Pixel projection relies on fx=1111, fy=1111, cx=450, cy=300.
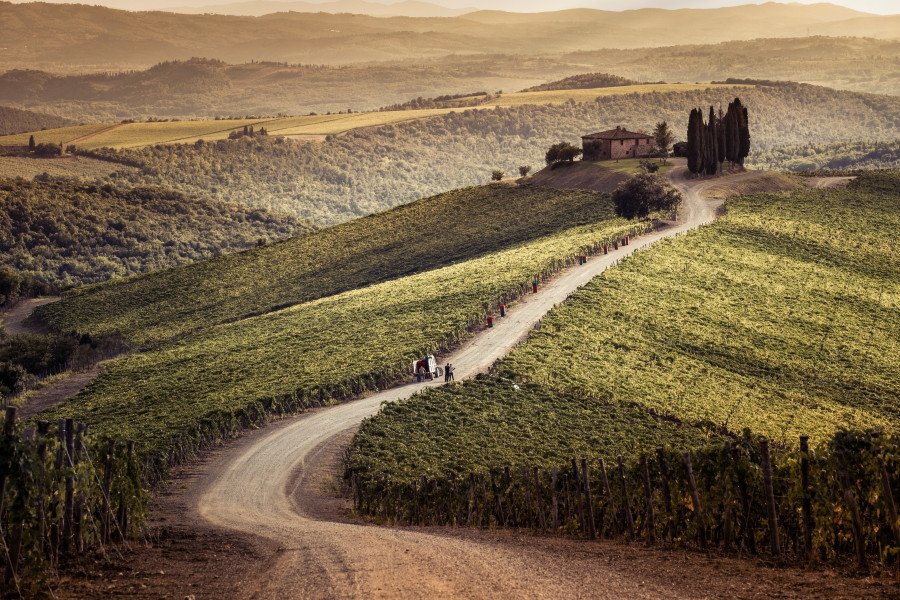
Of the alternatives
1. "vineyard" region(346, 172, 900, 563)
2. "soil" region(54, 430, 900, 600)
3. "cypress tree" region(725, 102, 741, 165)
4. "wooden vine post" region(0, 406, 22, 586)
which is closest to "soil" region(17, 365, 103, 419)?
"vineyard" region(346, 172, 900, 563)

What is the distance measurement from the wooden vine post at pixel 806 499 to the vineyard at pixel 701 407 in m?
0.07

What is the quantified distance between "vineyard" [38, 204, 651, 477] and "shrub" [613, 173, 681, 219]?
402 cm

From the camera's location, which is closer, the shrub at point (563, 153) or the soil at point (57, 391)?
the soil at point (57, 391)

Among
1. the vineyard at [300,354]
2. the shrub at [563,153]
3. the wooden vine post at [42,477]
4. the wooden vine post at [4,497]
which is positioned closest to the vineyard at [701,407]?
Answer: the vineyard at [300,354]

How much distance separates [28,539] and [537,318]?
184ft

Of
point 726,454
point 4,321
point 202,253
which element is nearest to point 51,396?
point 4,321

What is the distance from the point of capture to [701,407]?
204 feet

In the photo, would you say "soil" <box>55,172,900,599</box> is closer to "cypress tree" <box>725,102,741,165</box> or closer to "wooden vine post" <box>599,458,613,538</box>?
"wooden vine post" <box>599,458,613,538</box>

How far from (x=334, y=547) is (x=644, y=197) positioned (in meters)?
89.1

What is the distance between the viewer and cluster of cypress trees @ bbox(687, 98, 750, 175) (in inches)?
4830

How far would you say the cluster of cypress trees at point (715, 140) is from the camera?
4830 inches

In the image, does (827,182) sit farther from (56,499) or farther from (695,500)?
(56,499)

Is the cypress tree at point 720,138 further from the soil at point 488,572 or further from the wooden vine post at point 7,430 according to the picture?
the wooden vine post at point 7,430

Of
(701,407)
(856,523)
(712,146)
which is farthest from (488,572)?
(712,146)
